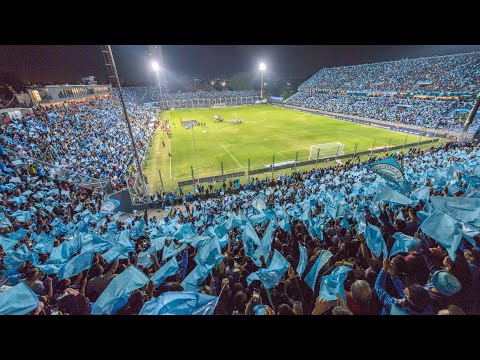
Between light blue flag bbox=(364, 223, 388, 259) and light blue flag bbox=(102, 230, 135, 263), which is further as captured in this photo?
light blue flag bbox=(102, 230, 135, 263)

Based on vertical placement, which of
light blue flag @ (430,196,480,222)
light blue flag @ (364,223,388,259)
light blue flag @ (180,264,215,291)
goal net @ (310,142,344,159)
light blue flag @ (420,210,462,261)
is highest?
light blue flag @ (420,210,462,261)

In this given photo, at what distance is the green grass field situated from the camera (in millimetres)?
24359

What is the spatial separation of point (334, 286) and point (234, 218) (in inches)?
177

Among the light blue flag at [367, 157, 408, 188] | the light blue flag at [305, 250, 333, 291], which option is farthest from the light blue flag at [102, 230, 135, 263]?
the light blue flag at [367, 157, 408, 188]

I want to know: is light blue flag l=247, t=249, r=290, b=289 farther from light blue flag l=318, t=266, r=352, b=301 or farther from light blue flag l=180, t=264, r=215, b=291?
light blue flag l=180, t=264, r=215, b=291

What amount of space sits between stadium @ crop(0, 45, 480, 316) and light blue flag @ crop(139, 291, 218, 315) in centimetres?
2

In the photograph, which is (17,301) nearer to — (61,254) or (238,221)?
(61,254)

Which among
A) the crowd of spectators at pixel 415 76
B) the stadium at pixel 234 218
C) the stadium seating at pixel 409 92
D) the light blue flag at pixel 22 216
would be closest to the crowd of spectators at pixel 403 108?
the stadium seating at pixel 409 92

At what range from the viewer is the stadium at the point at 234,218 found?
11.9 ft

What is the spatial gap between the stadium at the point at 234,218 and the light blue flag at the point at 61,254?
0.12ft

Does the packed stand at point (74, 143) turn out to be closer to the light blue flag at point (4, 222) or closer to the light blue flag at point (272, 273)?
the light blue flag at point (4, 222)
